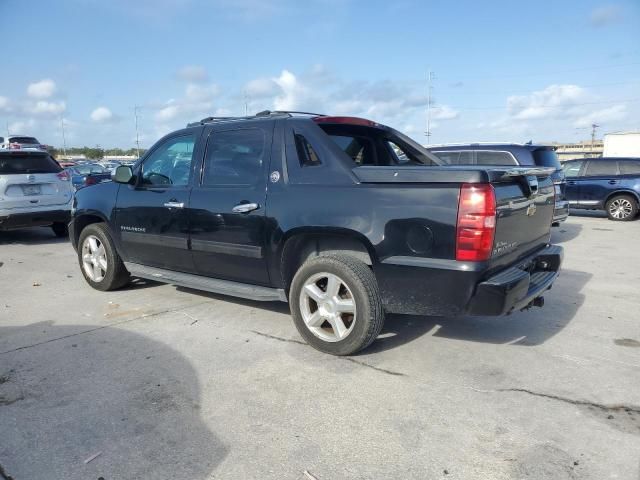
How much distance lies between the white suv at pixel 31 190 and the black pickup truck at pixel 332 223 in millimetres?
4531

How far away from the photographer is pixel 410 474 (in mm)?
2363

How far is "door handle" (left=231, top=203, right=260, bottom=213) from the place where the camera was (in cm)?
405

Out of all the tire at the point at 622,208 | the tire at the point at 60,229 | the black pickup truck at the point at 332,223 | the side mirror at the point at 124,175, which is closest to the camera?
the black pickup truck at the point at 332,223

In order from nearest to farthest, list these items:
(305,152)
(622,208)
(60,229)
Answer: (305,152), (60,229), (622,208)

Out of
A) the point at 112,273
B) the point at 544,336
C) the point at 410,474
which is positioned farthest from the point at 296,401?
the point at 112,273

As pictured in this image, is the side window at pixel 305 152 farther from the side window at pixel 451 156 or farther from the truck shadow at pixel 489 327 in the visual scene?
the side window at pixel 451 156

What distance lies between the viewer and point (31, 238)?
1030 cm

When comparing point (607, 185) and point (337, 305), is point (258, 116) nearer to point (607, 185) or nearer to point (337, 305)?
point (337, 305)

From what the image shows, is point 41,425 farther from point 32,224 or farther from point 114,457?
point 32,224

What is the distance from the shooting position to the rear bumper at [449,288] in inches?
123

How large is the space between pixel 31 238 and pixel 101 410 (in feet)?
28.8

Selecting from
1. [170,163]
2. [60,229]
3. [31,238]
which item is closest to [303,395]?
[170,163]

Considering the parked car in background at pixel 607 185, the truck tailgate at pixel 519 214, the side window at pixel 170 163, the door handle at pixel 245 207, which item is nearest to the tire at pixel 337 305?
the door handle at pixel 245 207

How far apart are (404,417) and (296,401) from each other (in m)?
0.68
